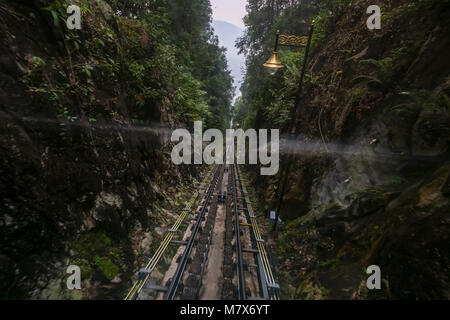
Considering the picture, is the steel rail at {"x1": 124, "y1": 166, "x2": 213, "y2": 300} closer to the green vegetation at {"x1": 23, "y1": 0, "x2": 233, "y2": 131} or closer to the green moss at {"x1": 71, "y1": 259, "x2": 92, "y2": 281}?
the green moss at {"x1": 71, "y1": 259, "x2": 92, "y2": 281}

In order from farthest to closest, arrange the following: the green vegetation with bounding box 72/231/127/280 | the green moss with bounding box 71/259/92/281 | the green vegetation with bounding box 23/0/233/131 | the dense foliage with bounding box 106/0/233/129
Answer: the dense foliage with bounding box 106/0/233/129
the green vegetation with bounding box 23/0/233/131
the green vegetation with bounding box 72/231/127/280
the green moss with bounding box 71/259/92/281

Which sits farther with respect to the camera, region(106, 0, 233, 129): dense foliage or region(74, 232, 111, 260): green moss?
region(106, 0, 233, 129): dense foliage

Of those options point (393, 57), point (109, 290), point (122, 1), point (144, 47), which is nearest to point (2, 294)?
point (109, 290)

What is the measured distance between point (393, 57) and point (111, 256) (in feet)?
31.9

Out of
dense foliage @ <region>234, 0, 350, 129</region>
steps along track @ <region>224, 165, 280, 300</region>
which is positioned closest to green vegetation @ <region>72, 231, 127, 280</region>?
steps along track @ <region>224, 165, 280, 300</region>

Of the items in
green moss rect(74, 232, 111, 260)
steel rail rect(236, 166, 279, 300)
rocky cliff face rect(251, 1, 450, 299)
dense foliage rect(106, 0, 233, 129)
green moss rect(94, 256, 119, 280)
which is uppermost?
dense foliage rect(106, 0, 233, 129)

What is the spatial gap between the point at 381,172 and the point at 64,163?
26.4ft

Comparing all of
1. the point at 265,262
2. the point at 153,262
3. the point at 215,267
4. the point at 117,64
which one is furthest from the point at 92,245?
the point at 117,64

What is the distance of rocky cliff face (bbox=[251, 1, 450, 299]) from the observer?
3.12 m

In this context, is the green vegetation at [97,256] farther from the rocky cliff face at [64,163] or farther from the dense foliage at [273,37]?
the dense foliage at [273,37]

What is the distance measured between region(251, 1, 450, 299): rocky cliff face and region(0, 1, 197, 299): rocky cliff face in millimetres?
5277

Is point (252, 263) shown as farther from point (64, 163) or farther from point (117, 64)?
point (117, 64)

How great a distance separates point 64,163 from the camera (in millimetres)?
4086
